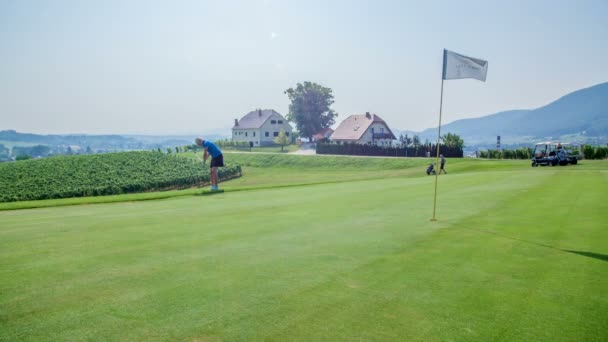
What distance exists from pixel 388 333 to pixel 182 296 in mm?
2566

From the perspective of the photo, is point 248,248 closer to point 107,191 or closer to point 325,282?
point 325,282

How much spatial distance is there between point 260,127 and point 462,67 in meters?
113

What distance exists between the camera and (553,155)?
44.4m

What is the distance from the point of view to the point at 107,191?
117 ft

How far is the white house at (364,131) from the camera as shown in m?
107

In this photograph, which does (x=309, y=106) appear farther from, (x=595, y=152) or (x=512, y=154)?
(x=595, y=152)

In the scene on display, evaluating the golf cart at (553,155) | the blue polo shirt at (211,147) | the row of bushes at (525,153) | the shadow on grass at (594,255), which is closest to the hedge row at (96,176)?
the blue polo shirt at (211,147)

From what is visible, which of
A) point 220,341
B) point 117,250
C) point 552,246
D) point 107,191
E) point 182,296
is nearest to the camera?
point 220,341

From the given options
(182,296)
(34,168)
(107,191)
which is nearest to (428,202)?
(182,296)

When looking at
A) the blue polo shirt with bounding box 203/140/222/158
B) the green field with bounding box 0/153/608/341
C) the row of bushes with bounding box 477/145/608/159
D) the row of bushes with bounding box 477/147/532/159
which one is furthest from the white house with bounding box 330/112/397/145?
the green field with bounding box 0/153/608/341

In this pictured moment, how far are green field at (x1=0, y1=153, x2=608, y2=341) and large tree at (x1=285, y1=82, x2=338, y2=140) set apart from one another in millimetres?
114904

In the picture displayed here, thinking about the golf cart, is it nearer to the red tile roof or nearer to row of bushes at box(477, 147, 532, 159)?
row of bushes at box(477, 147, 532, 159)

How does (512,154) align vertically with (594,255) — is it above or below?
below

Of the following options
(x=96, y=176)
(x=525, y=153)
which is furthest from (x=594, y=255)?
(x=525, y=153)
